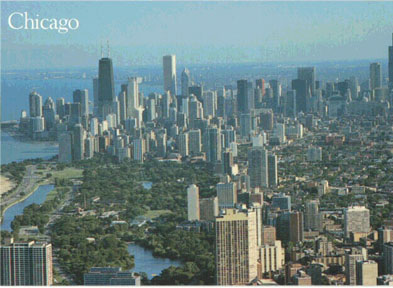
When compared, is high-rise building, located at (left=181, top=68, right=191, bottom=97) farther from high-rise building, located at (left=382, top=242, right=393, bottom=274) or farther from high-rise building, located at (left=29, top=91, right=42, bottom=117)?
high-rise building, located at (left=382, top=242, right=393, bottom=274)

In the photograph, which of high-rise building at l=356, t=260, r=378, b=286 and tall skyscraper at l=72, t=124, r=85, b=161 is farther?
tall skyscraper at l=72, t=124, r=85, b=161

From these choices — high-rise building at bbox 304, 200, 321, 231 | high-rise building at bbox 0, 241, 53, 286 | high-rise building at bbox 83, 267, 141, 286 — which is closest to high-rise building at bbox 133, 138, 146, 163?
high-rise building at bbox 304, 200, 321, 231

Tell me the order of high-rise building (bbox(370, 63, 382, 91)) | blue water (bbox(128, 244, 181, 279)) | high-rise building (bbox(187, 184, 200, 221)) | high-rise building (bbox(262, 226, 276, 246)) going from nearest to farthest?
blue water (bbox(128, 244, 181, 279)) < high-rise building (bbox(262, 226, 276, 246)) < high-rise building (bbox(187, 184, 200, 221)) < high-rise building (bbox(370, 63, 382, 91))

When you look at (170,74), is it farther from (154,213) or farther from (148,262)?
(148,262)

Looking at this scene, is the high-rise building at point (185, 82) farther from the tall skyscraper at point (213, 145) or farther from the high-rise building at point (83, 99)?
the high-rise building at point (83, 99)

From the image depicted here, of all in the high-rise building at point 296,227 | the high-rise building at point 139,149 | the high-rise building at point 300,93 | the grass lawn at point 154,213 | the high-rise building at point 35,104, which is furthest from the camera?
the high-rise building at point 139,149

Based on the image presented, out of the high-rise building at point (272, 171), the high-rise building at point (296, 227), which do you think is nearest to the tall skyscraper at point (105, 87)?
the high-rise building at point (272, 171)
